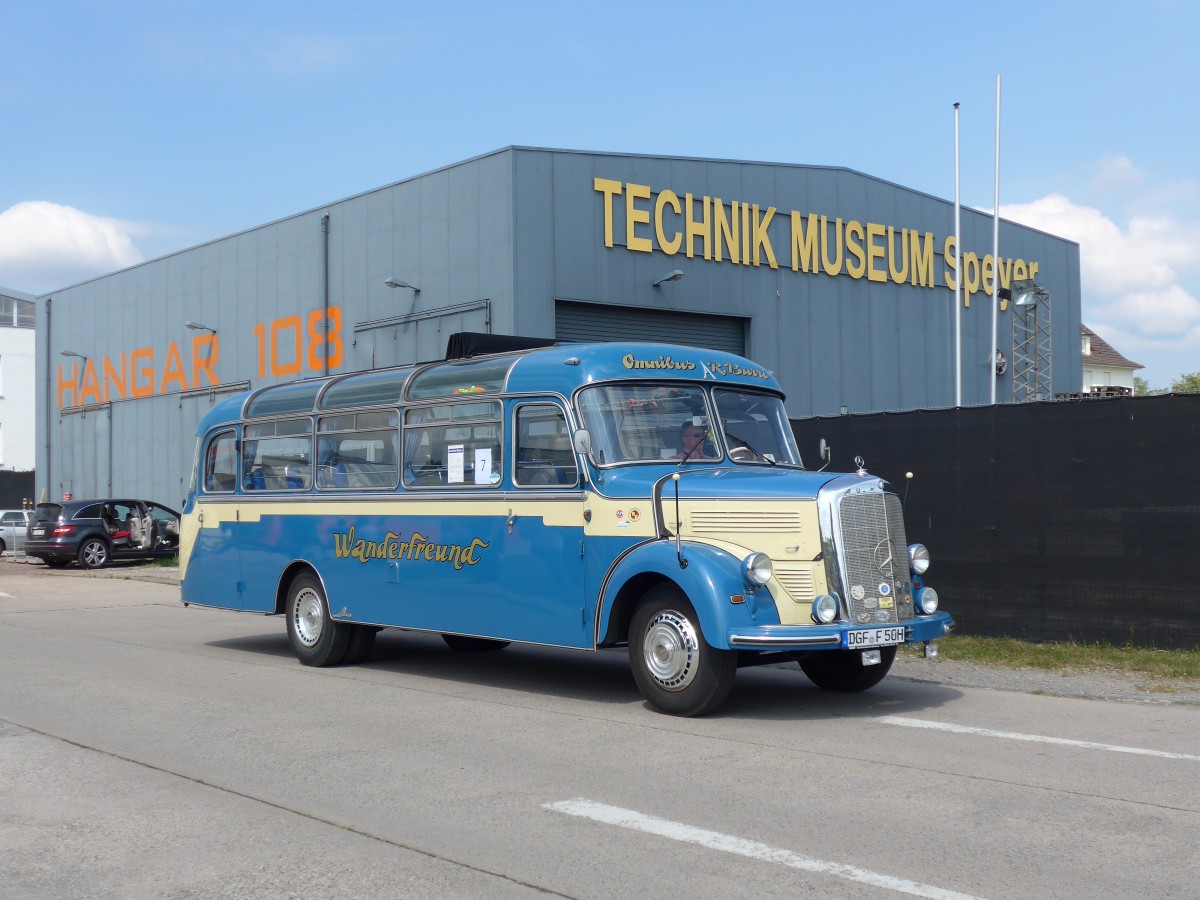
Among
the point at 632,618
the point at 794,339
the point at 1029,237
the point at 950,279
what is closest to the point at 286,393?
the point at 632,618

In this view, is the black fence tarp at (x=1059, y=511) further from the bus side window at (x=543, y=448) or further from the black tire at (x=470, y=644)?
the bus side window at (x=543, y=448)

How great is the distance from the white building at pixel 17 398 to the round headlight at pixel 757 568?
61694 millimetres

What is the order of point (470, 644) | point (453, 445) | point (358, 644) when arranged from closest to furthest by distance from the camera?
point (453, 445)
point (358, 644)
point (470, 644)

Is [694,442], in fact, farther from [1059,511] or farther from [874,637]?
[1059,511]

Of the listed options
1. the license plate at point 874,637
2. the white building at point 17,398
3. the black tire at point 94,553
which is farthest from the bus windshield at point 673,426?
the white building at point 17,398

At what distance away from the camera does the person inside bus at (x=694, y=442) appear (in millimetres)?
9910

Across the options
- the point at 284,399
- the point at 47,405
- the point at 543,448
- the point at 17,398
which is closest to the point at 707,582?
the point at 543,448

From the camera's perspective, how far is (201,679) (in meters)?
11.5

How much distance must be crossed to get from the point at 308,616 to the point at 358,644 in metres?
0.61

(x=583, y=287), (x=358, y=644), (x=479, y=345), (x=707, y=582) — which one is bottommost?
(x=358, y=644)

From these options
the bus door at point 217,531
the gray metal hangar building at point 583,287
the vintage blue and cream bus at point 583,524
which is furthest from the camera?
the gray metal hangar building at point 583,287

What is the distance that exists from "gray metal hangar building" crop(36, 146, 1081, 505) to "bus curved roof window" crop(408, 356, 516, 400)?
1164cm

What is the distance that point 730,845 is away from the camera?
578cm

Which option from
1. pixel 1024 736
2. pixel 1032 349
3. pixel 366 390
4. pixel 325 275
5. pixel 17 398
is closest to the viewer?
pixel 1024 736
